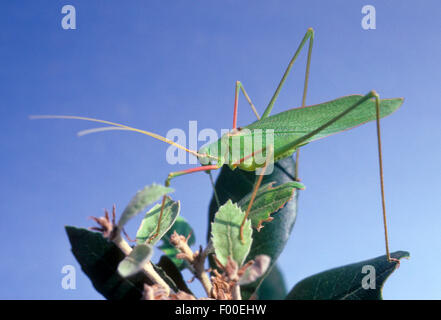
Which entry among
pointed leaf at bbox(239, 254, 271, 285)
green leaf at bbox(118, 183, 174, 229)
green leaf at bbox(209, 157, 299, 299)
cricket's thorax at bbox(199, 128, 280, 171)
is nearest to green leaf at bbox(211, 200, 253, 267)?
pointed leaf at bbox(239, 254, 271, 285)

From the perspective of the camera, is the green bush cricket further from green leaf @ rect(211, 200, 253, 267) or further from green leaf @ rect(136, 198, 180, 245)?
green leaf @ rect(211, 200, 253, 267)

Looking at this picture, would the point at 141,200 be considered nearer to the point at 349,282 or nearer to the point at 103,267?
the point at 103,267

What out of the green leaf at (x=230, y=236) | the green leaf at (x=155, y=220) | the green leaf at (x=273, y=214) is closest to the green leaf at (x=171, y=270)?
the green leaf at (x=273, y=214)

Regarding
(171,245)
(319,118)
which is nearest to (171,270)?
(171,245)
